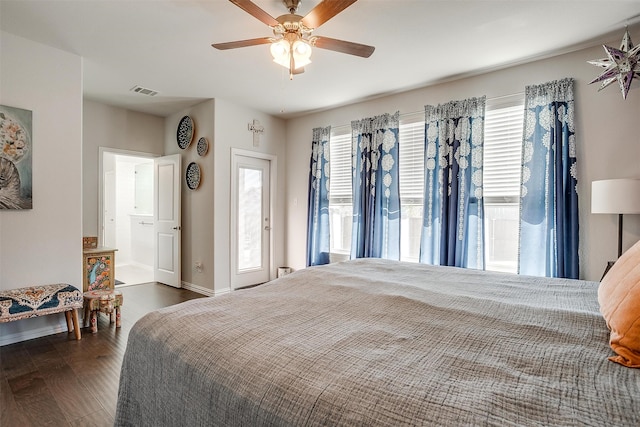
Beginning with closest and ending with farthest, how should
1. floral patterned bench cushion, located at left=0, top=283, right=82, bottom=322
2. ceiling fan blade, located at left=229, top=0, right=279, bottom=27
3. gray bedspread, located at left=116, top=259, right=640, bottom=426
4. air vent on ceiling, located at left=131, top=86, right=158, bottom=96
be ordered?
gray bedspread, located at left=116, top=259, right=640, bottom=426
ceiling fan blade, located at left=229, top=0, right=279, bottom=27
floral patterned bench cushion, located at left=0, top=283, right=82, bottom=322
air vent on ceiling, located at left=131, top=86, right=158, bottom=96

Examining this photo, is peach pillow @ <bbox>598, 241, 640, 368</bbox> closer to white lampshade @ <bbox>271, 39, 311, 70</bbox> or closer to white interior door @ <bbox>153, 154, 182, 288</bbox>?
white lampshade @ <bbox>271, 39, 311, 70</bbox>

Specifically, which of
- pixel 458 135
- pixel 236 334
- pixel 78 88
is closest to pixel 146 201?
pixel 78 88

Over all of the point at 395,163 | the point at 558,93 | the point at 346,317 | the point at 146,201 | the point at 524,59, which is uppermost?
the point at 524,59

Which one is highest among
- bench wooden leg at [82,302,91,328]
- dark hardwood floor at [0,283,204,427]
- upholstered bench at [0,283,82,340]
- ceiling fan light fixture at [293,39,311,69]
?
ceiling fan light fixture at [293,39,311,69]

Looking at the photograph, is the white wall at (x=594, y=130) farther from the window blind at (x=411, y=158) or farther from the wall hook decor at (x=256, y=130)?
the wall hook decor at (x=256, y=130)

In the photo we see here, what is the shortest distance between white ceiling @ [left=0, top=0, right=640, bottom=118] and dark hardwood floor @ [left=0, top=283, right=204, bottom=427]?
2621mm

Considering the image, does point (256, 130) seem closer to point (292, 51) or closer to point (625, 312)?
point (292, 51)

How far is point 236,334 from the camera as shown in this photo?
1.12 meters

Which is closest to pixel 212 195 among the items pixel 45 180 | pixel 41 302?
pixel 45 180

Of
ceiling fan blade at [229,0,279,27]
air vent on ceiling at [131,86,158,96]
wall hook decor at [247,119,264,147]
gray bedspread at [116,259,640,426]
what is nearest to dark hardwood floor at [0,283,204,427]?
gray bedspread at [116,259,640,426]

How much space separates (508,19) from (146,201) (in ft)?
21.8

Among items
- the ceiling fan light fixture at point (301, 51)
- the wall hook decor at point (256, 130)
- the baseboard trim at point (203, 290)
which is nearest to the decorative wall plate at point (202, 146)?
the wall hook decor at point (256, 130)

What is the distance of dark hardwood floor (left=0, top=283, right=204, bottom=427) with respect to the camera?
1810mm

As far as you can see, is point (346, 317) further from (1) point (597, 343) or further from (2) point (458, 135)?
(2) point (458, 135)
